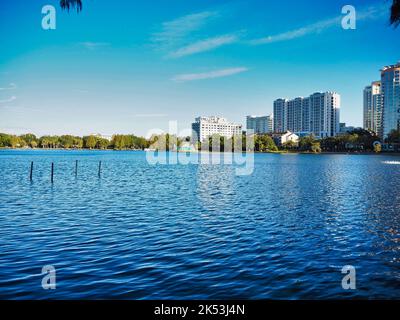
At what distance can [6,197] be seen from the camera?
109 ft

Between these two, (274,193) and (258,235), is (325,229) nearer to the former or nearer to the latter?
(258,235)

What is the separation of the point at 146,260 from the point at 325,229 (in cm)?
1124

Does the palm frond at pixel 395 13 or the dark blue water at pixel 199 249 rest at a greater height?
the palm frond at pixel 395 13
